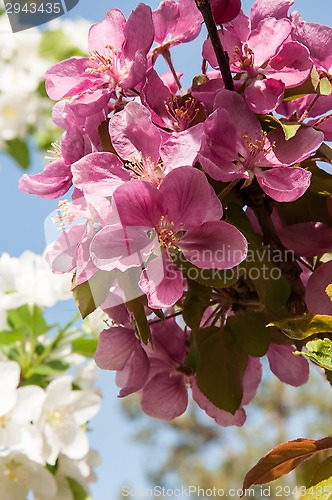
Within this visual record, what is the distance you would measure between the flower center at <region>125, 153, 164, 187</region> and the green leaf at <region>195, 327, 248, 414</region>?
165 millimetres

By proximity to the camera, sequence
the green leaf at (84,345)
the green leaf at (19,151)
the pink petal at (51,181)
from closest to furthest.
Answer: the pink petal at (51,181) → the green leaf at (84,345) → the green leaf at (19,151)

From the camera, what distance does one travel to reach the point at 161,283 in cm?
50

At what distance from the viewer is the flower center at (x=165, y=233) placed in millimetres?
504

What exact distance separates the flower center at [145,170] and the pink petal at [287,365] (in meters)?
0.24

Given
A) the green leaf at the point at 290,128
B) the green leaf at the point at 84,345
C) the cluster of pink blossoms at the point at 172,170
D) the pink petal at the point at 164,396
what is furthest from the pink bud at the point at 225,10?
the green leaf at the point at 84,345

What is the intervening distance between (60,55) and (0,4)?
143 mm

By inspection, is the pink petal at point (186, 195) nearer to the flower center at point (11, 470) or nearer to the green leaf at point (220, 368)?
the green leaf at point (220, 368)

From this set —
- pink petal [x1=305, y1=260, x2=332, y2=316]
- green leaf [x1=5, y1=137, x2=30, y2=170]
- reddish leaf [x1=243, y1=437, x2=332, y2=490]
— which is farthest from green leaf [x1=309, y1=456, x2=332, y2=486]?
green leaf [x1=5, y1=137, x2=30, y2=170]

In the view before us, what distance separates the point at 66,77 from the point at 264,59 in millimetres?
168

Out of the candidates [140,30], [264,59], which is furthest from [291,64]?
[140,30]

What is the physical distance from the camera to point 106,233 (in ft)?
1.63

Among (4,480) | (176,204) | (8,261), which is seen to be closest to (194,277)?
(176,204)

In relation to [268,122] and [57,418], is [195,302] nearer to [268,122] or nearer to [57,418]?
[268,122]

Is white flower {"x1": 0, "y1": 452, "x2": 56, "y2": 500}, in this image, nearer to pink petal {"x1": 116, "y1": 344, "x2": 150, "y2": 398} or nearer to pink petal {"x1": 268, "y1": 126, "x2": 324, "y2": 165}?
pink petal {"x1": 116, "y1": 344, "x2": 150, "y2": 398}
